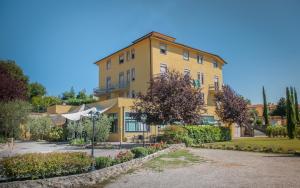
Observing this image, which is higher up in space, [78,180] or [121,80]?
[121,80]

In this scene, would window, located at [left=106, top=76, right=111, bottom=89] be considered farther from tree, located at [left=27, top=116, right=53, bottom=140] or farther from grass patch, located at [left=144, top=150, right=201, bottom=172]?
grass patch, located at [left=144, top=150, right=201, bottom=172]

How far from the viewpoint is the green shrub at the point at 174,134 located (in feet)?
75.9

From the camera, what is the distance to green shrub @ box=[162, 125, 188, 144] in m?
23.1

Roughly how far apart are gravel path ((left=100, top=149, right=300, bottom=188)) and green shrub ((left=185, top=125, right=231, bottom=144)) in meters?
11.8

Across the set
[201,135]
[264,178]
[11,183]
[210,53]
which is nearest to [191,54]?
[210,53]

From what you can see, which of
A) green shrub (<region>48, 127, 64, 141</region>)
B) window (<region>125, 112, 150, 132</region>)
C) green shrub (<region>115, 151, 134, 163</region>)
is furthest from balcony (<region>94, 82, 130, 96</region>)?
green shrub (<region>115, 151, 134, 163</region>)

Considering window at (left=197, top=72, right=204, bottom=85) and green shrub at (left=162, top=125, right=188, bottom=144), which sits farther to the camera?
window at (left=197, top=72, right=204, bottom=85)

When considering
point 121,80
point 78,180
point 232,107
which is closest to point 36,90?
point 121,80

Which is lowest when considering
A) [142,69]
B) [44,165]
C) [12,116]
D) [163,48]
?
[44,165]

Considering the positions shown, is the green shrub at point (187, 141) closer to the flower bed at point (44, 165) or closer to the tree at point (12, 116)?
the flower bed at point (44, 165)

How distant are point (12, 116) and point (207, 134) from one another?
17435 mm

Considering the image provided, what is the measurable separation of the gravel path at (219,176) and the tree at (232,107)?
18.7 meters

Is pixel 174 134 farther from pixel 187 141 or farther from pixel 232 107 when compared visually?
pixel 232 107

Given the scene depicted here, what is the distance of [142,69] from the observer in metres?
36.8
